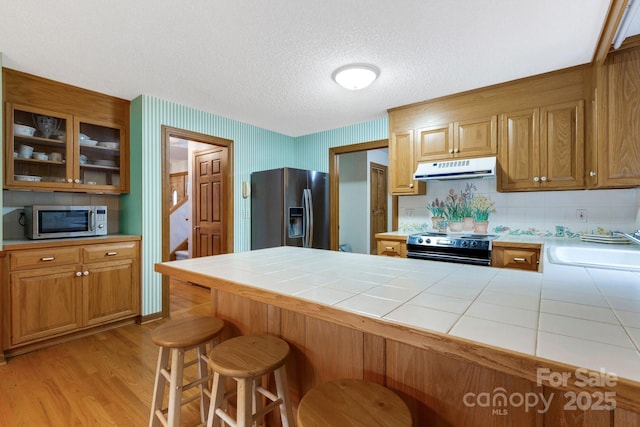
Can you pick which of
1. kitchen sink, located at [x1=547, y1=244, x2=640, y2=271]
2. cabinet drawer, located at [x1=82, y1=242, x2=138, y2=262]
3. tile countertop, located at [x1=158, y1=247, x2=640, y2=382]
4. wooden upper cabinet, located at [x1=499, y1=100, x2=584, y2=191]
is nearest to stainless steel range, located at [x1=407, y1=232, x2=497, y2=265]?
kitchen sink, located at [x1=547, y1=244, x2=640, y2=271]

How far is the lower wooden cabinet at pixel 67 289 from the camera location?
2.26m

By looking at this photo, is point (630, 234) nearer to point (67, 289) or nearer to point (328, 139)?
point (328, 139)

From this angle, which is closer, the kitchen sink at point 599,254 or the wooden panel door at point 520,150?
the kitchen sink at point 599,254

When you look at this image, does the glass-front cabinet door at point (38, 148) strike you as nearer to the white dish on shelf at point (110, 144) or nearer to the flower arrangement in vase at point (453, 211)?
the white dish on shelf at point (110, 144)

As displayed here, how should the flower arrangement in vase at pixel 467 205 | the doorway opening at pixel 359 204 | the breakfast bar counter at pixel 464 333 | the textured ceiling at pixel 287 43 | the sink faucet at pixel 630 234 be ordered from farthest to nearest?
the doorway opening at pixel 359 204 → the flower arrangement in vase at pixel 467 205 → the sink faucet at pixel 630 234 → the textured ceiling at pixel 287 43 → the breakfast bar counter at pixel 464 333

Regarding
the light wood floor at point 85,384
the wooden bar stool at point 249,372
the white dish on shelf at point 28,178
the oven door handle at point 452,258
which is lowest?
the light wood floor at point 85,384

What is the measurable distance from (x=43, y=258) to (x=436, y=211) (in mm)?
3782

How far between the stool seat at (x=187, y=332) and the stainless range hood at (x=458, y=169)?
2.33 meters

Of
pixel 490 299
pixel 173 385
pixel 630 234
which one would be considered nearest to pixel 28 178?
pixel 173 385

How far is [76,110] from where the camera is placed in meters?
2.77

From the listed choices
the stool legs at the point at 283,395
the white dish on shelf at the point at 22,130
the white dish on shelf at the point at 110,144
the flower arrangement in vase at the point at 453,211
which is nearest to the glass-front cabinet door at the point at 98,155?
the white dish on shelf at the point at 110,144

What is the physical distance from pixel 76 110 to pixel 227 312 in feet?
8.85

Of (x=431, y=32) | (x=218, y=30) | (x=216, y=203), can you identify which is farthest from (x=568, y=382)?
(x=216, y=203)

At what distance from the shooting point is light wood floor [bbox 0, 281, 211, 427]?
5.26 feet
